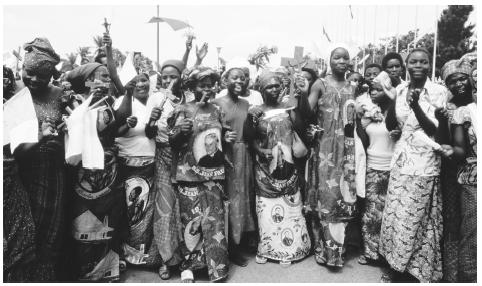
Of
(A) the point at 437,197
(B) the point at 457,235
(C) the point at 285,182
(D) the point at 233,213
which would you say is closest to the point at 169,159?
(D) the point at 233,213

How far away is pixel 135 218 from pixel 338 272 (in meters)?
2.15

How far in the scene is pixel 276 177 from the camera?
147 inches

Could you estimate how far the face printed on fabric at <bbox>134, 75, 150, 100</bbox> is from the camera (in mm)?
3594

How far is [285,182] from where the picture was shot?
3.77 meters

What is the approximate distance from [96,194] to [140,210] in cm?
54

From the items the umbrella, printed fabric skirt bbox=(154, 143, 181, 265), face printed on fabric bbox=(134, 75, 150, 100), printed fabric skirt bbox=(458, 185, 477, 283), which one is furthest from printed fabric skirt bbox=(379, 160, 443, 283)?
the umbrella

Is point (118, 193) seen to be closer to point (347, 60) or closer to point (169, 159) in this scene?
point (169, 159)

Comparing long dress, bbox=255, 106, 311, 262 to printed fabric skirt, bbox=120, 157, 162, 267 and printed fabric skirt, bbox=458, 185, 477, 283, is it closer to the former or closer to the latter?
printed fabric skirt, bbox=120, 157, 162, 267

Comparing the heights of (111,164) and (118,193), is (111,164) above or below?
above

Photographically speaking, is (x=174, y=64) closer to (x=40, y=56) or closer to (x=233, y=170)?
(x=233, y=170)

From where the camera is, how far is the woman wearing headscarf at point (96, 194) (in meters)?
3.08

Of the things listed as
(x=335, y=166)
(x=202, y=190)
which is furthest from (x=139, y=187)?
(x=335, y=166)

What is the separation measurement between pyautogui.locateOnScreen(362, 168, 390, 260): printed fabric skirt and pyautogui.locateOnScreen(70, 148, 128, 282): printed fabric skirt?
250 centimetres

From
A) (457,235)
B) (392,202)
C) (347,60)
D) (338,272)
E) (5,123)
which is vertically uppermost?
(347,60)
